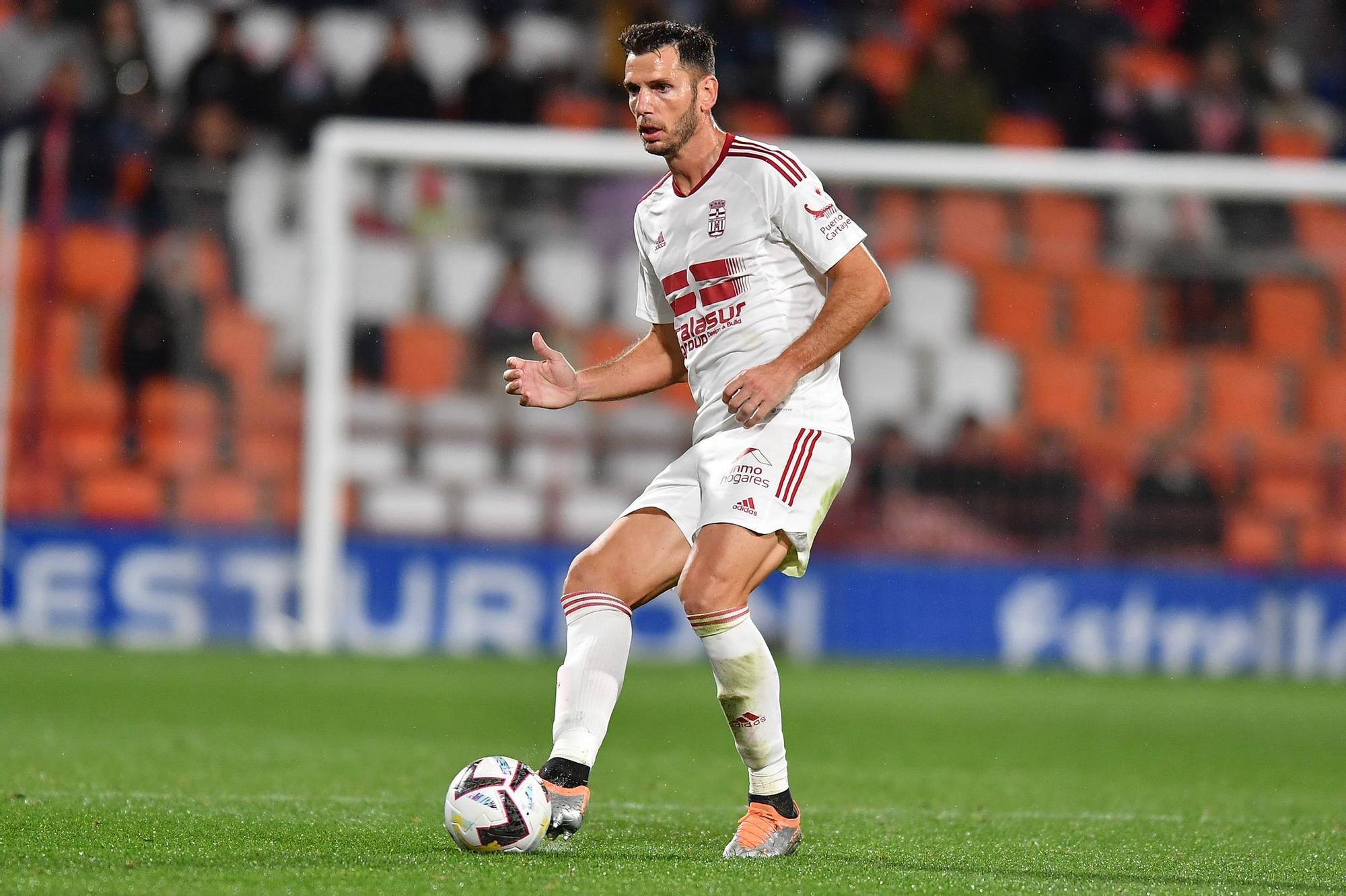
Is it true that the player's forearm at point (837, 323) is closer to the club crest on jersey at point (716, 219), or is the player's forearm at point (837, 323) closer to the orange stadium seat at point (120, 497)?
the club crest on jersey at point (716, 219)

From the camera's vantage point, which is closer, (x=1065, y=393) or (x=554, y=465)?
(x=554, y=465)

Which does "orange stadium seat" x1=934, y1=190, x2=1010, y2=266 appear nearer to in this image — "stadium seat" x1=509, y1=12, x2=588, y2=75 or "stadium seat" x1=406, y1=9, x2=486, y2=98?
"stadium seat" x1=509, y1=12, x2=588, y2=75

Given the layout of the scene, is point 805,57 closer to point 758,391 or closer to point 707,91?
point 707,91

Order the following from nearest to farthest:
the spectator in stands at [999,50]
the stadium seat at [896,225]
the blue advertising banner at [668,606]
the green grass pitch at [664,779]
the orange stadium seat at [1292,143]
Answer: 1. the green grass pitch at [664,779]
2. the blue advertising banner at [668,606]
3. the stadium seat at [896,225]
4. the spectator in stands at [999,50]
5. the orange stadium seat at [1292,143]

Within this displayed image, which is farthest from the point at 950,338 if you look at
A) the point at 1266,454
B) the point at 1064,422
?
the point at 1266,454

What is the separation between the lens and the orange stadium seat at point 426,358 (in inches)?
490

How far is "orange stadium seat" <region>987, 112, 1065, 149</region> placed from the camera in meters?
15.9

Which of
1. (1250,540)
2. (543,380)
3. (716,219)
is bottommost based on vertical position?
(1250,540)

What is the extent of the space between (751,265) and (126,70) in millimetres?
10488

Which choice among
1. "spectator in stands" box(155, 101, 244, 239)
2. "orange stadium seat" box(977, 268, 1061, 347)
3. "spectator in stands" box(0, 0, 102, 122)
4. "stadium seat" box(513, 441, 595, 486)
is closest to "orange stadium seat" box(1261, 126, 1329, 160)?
"orange stadium seat" box(977, 268, 1061, 347)

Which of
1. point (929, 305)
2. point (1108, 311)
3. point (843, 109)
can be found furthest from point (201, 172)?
point (1108, 311)

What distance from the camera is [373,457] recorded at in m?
12.3

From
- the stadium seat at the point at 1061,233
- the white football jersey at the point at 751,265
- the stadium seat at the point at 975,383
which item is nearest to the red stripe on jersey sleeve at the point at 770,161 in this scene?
the white football jersey at the point at 751,265

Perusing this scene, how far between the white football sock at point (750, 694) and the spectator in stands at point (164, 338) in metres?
8.52
